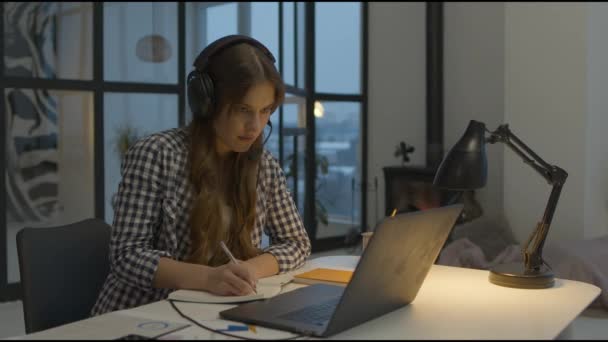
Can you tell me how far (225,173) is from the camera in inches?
72.6

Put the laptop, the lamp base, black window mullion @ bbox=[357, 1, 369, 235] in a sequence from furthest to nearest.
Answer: black window mullion @ bbox=[357, 1, 369, 235], the lamp base, the laptop

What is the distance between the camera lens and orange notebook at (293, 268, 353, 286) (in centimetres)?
161

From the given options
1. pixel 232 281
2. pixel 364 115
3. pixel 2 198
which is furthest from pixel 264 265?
pixel 364 115

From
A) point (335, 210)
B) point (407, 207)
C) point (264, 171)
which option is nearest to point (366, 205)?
point (335, 210)

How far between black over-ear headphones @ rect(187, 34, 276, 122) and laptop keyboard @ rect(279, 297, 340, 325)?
641 mm

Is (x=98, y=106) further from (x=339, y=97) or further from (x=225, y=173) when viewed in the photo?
(x=225, y=173)

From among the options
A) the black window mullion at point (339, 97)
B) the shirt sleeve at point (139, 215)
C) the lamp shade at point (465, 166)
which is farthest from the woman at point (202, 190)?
the black window mullion at point (339, 97)

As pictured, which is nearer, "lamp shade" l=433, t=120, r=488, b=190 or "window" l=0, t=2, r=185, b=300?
"lamp shade" l=433, t=120, r=488, b=190

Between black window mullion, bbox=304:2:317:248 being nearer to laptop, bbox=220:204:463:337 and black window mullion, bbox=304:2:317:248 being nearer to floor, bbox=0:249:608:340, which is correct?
floor, bbox=0:249:608:340

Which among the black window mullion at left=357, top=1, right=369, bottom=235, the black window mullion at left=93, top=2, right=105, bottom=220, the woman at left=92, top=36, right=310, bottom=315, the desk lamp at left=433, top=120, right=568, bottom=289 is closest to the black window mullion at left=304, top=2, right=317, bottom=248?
the black window mullion at left=357, top=1, right=369, bottom=235

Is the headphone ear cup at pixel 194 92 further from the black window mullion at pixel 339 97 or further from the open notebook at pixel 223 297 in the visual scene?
the black window mullion at pixel 339 97

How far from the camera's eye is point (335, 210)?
20.0 ft

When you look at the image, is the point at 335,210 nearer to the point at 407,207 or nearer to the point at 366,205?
the point at 366,205

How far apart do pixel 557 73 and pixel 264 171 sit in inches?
110
